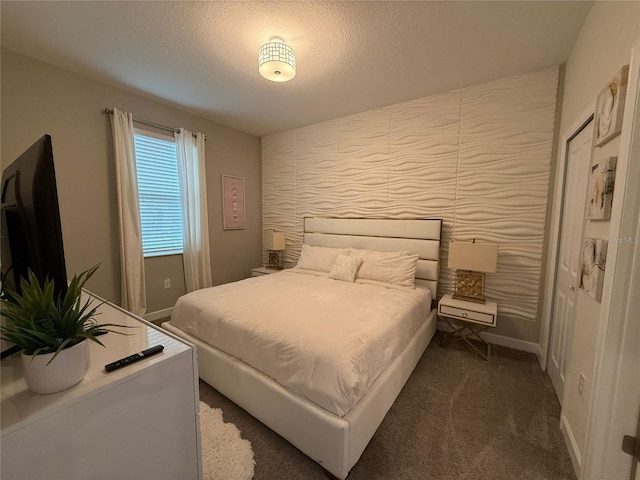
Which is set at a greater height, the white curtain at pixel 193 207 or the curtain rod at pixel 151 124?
the curtain rod at pixel 151 124

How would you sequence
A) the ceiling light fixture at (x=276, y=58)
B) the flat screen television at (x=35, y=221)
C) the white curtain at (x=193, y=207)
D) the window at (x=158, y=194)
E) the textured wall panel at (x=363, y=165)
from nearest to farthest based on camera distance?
the flat screen television at (x=35, y=221) < the ceiling light fixture at (x=276, y=58) < the window at (x=158, y=194) < the textured wall panel at (x=363, y=165) < the white curtain at (x=193, y=207)

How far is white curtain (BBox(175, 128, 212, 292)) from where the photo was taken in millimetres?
3428

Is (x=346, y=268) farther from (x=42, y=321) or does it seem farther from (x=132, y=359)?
(x=42, y=321)

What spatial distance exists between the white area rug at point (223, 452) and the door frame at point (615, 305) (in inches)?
66.4

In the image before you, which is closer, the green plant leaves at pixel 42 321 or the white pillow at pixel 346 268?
the green plant leaves at pixel 42 321

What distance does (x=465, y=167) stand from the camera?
9.21ft

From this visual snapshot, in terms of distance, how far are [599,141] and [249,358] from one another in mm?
2388

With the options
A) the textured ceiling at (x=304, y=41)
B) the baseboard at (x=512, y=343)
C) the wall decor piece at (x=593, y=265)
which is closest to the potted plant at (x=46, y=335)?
the textured ceiling at (x=304, y=41)

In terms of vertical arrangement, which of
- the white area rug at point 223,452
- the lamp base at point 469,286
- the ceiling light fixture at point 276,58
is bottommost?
the white area rug at point 223,452

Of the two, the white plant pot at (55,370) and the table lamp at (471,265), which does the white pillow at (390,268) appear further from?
the white plant pot at (55,370)

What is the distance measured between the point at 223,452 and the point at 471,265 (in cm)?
243

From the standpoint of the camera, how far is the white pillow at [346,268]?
294cm

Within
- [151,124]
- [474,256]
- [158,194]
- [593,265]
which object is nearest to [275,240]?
[158,194]

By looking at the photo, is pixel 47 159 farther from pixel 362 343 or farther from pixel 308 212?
pixel 308 212
